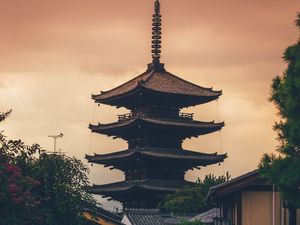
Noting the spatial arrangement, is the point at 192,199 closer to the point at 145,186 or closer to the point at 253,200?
the point at 145,186

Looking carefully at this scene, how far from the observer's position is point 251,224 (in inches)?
1454

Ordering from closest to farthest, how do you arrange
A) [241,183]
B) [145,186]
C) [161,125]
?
1. [241,183]
2. [145,186]
3. [161,125]

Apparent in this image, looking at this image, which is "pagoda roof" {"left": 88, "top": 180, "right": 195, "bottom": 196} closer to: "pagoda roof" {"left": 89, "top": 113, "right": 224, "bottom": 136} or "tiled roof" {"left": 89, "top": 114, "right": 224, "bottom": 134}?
"pagoda roof" {"left": 89, "top": 113, "right": 224, "bottom": 136}

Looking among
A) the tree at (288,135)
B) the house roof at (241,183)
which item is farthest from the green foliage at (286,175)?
the house roof at (241,183)

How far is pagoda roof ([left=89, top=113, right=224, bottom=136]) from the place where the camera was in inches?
3054

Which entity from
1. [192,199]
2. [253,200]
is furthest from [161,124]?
[253,200]

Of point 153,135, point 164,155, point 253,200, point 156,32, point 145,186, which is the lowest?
point 253,200

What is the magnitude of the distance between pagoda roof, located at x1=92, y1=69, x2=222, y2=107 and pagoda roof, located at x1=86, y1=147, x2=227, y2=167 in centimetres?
533

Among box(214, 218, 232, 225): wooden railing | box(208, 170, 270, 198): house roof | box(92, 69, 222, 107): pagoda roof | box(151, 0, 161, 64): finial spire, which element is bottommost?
box(214, 218, 232, 225): wooden railing

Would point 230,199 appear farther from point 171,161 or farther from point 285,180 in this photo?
point 171,161

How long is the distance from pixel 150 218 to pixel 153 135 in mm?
20695

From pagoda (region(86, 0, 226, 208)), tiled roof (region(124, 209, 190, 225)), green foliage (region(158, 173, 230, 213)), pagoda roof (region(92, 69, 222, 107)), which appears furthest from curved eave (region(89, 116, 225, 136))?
tiled roof (region(124, 209, 190, 225))

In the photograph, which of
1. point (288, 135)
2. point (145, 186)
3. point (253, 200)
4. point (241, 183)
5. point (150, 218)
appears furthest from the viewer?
point (145, 186)

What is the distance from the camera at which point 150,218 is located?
59656 millimetres
